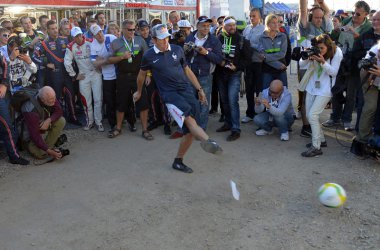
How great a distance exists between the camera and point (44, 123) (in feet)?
18.7

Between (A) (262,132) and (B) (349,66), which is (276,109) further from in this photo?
(B) (349,66)

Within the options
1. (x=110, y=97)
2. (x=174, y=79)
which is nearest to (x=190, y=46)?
(x=174, y=79)

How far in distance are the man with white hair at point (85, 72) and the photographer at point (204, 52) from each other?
1807 millimetres

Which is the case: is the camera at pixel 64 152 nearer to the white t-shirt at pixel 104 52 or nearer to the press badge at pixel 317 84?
the white t-shirt at pixel 104 52

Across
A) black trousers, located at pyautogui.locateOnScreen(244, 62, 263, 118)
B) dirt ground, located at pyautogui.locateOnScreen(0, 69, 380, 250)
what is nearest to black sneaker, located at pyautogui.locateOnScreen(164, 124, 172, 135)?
dirt ground, located at pyautogui.locateOnScreen(0, 69, 380, 250)

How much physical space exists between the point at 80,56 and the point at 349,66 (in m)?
4.55

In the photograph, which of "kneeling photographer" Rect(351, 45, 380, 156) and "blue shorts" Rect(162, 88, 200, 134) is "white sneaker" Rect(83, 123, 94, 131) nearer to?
"blue shorts" Rect(162, 88, 200, 134)

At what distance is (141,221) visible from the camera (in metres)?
3.88

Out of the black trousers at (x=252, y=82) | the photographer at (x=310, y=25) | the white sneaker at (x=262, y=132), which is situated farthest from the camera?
the black trousers at (x=252, y=82)

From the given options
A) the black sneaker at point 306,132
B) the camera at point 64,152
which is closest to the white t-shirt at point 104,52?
the camera at point 64,152

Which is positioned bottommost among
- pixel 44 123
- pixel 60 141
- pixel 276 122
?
pixel 60 141

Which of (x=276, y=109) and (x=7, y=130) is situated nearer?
(x=7, y=130)

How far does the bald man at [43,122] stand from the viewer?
5.51m

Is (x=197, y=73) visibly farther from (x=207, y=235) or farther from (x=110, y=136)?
(x=207, y=235)
